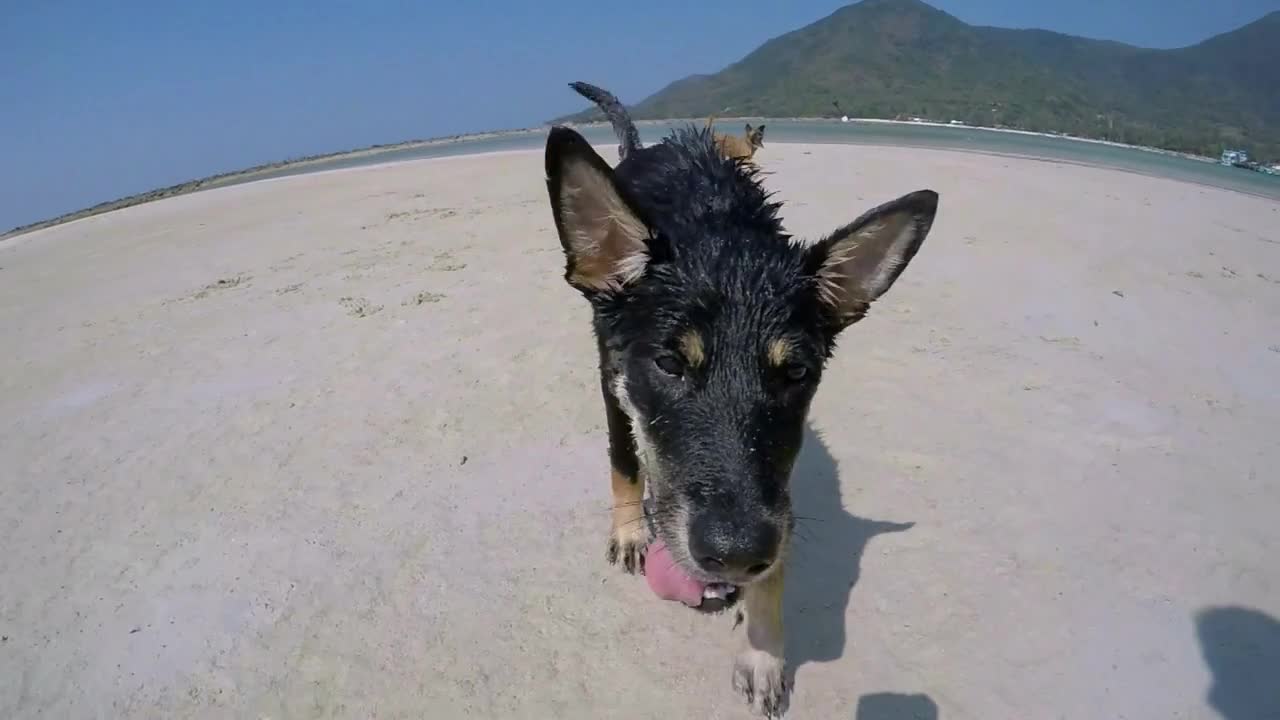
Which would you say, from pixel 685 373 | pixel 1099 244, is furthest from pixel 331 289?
pixel 1099 244

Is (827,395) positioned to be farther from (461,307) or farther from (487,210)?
(487,210)

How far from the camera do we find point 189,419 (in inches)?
236

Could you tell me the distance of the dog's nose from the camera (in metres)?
2.33

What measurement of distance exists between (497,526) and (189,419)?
3.69m

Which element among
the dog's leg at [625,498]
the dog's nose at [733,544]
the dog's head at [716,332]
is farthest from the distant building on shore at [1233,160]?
the dog's nose at [733,544]

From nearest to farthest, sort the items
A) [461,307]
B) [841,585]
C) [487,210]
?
[841,585] → [461,307] → [487,210]

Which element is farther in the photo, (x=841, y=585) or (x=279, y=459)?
(x=279, y=459)

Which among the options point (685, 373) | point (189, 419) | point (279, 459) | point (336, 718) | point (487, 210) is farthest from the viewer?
point (487, 210)

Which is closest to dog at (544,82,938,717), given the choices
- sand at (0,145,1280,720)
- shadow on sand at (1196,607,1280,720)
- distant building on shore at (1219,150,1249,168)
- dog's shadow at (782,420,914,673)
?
dog's shadow at (782,420,914,673)

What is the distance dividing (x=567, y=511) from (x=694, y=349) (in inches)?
89.4

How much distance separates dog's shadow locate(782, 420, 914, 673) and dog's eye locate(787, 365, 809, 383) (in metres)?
1.55

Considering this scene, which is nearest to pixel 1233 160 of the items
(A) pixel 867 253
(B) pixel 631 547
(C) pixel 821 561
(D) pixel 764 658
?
(C) pixel 821 561

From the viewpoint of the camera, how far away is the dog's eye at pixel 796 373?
9.59 ft

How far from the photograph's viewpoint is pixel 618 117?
7605 mm
